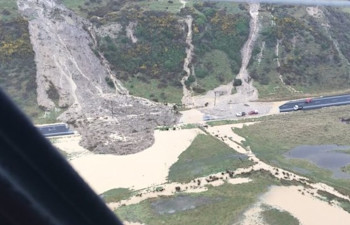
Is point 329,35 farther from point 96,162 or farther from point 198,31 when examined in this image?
point 96,162

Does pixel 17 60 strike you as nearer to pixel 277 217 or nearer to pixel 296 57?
pixel 296 57

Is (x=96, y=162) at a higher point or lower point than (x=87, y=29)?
lower

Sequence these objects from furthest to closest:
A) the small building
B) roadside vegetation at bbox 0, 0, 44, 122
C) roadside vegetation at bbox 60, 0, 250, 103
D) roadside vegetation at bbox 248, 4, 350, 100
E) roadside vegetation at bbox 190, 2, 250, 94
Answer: roadside vegetation at bbox 248, 4, 350, 100 → roadside vegetation at bbox 190, 2, 250, 94 → roadside vegetation at bbox 60, 0, 250, 103 → roadside vegetation at bbox 0, 0, 44, 122 → the small building

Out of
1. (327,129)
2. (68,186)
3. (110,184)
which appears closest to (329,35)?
(327,129)

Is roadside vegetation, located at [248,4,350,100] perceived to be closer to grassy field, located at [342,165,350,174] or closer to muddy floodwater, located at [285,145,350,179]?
muddy floodwater, located at [285,145,350,179]

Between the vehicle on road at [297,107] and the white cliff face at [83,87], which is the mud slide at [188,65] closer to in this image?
the white cliff face at [83,87]

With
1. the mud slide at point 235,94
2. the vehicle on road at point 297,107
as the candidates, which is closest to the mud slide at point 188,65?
the mud slide at point 235,94

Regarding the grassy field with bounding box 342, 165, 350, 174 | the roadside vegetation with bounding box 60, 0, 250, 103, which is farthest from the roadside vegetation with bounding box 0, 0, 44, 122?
the grassy field with bounding box 342, 165, 350, 174
